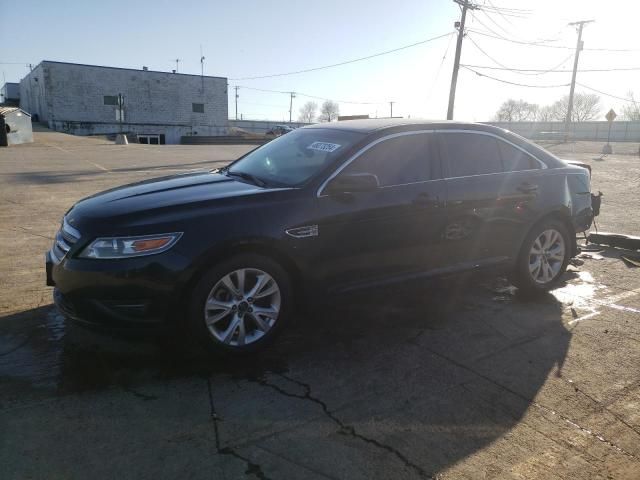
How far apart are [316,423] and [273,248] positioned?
4.15ft

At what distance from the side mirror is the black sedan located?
1cm

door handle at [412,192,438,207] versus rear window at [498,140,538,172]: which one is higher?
rear window at [498,140,538,172]

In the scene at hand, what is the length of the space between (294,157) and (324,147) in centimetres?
31

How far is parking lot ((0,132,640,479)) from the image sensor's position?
257 cm

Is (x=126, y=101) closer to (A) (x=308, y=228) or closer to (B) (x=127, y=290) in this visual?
(A) (x=308, y=228)

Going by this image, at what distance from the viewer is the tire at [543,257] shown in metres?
5.04

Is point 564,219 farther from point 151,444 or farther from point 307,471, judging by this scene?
point 151,444

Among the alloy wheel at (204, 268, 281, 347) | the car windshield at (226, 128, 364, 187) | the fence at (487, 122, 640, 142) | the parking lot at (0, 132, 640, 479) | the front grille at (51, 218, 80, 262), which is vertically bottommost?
the parking lot at (0, 132, 640, 479)

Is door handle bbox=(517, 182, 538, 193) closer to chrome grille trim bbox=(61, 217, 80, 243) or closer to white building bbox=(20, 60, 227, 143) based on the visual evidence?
chrome grille trim bbox=(61, 217, 80, 243)

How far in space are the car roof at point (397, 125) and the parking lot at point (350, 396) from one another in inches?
55.0

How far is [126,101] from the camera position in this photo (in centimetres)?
Result: 5362

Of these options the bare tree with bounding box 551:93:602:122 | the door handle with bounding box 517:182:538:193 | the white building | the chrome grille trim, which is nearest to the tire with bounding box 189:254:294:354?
the chrome grille trim

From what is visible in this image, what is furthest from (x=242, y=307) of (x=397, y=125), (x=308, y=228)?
(x=397, y=125)

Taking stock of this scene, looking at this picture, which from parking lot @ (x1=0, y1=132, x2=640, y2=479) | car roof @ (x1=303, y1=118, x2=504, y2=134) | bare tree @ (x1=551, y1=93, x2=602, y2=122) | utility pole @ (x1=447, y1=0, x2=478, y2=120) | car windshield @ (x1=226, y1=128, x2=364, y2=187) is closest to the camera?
parking lot @ (x1=0, y1=132, x2=640, y2=479)
